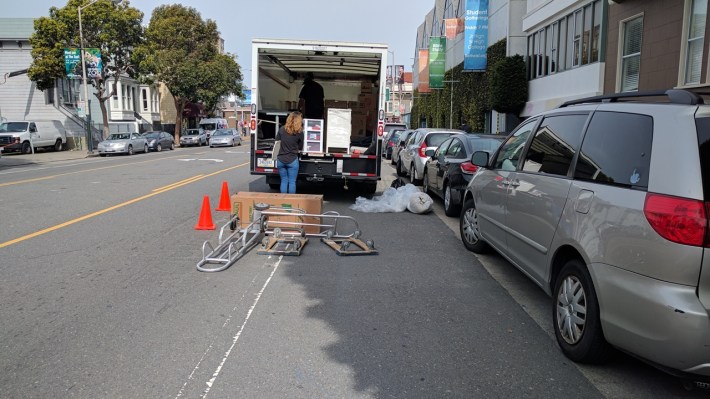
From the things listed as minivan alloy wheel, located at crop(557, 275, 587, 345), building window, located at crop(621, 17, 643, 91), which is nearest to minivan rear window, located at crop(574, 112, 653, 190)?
minivan alloy wheel, located at crop(557, 275, 587, 345)

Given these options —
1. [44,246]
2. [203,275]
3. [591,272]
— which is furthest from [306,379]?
[44,246]

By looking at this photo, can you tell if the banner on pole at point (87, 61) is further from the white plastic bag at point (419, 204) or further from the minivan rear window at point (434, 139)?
the white plastic bag at point (419, 204)

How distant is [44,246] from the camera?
7.21 metres

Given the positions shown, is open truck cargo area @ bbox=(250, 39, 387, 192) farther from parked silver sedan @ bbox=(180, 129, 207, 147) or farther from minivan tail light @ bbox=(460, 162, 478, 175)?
parked silver sedan @ bbox=(180, 129, 207, 147)

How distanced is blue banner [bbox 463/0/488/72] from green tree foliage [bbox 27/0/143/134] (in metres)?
21.0

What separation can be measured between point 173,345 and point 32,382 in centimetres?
93

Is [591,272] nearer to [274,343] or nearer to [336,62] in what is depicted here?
[274,343]

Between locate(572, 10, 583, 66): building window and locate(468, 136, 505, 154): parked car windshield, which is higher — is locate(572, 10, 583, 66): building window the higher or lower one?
the higher one

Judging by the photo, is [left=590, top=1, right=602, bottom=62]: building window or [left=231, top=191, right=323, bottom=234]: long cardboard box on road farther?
[left=590, top=1, right=602, bottom=62]: building window

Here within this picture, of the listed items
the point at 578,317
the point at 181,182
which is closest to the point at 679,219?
the point at 578,317

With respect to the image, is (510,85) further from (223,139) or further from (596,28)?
(223,139)

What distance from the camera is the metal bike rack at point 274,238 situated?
662cm

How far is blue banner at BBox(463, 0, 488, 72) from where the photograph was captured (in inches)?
1088

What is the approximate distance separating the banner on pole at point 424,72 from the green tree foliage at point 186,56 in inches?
634
